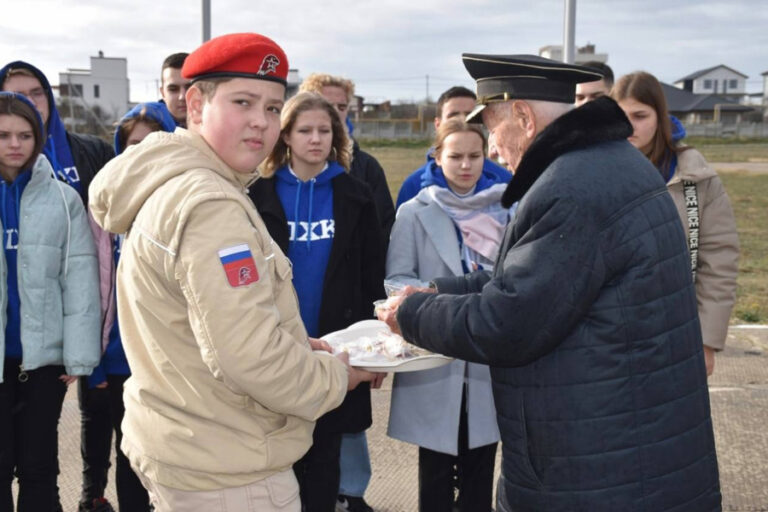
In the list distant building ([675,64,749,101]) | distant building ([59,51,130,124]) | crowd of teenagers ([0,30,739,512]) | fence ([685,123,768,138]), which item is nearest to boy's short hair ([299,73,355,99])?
crowd of teenagers ([0,30,739,512])

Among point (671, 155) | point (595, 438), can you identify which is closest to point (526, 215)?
point (595, 438)

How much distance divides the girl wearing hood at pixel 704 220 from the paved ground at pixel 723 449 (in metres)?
0.89

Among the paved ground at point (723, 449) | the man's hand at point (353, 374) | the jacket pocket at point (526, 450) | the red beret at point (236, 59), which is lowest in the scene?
the paved ground at point (723, 449)

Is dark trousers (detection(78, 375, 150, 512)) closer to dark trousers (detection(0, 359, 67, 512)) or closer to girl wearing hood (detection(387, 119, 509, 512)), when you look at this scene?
dark trousers (detection(0, 359, 67, 512))

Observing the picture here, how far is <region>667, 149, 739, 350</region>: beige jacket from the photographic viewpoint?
11.4 ft

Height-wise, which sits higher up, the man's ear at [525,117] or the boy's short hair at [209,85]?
the boy's short hair at [209,85]

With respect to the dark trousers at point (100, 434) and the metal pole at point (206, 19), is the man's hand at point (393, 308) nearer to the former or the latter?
the dark trousers at point (100, 434)

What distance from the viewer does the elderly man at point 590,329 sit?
6.36 ft

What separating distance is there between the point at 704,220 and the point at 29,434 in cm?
325

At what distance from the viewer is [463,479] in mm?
3604

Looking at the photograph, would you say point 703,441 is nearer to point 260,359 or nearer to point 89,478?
point 260,359

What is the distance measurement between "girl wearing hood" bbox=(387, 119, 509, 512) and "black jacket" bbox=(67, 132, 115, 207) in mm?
1611

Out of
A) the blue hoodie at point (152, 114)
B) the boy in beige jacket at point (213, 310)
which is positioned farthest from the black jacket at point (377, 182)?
the boy in beige jacket at point (213, 310)

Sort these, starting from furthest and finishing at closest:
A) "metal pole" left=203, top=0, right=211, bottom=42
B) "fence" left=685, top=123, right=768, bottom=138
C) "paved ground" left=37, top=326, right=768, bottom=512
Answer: "fence" left=685, top=123, right=768, bottom=138
"metal pole" left=203, top=0, right=211, bottom=42
"paved ground" left=37, top=326, right=768, bottom=512
